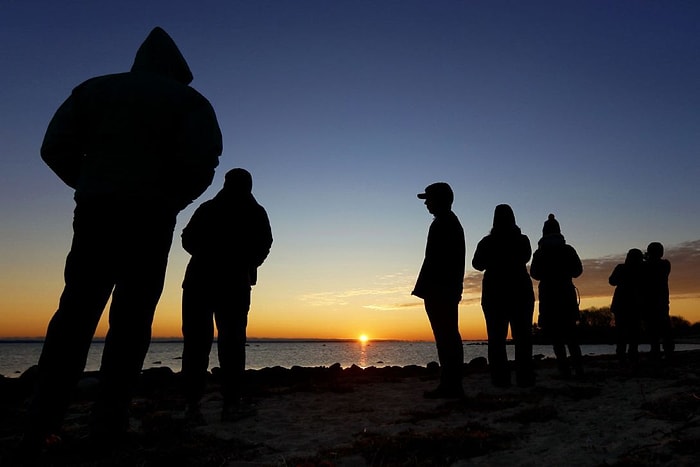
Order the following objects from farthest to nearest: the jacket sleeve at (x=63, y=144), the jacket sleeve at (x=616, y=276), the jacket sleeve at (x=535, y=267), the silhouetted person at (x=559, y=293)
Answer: the jacket sleeve at (x=616, y=276) → the jacket sleeve at (x=535, y=267) → the silhouetted person at (x=559, y=293) → the jacket sleeve at (x=63, y=144)

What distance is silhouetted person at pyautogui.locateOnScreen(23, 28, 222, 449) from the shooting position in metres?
3.04

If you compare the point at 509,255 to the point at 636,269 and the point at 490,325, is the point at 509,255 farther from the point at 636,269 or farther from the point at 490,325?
the point at 636,269

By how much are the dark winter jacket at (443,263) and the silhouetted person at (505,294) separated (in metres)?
1.00

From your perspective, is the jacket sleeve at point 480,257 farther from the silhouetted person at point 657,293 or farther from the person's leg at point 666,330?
the person's leg at point 666,330

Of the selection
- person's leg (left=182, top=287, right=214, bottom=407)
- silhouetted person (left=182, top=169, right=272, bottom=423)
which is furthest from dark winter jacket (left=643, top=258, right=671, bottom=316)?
person's leg (left=182, top=287, right=214, bottom=407)

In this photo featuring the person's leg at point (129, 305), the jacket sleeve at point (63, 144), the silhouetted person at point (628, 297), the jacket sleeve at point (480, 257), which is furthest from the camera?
the silhouetted person at point (628, 297)

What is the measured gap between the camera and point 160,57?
150 inches

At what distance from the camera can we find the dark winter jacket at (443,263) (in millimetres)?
6305

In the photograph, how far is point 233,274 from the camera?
510cm

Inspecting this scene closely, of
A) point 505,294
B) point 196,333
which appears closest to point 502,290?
point 505,294

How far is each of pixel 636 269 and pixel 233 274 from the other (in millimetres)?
8854

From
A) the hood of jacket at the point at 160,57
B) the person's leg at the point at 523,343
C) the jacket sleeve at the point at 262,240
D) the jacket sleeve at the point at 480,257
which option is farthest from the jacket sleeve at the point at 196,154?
the person's leg at the point at 523,343

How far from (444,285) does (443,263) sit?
11.5 inches

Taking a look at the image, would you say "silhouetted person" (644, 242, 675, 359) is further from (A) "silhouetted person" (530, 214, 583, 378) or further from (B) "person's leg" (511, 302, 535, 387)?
(B) "person's leg" (511, 302, 535, 387)
